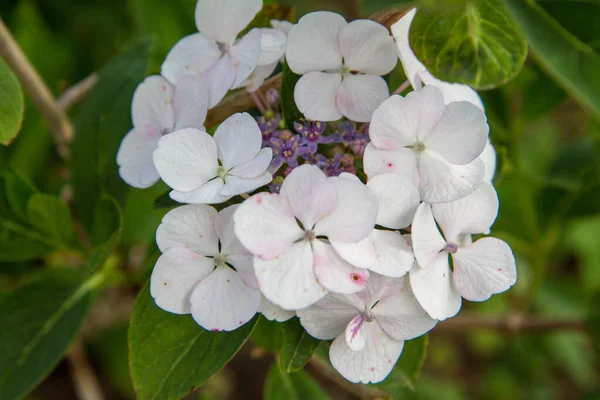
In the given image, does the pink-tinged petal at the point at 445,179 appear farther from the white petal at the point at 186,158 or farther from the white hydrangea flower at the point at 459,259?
the white petal at the point at 186,158

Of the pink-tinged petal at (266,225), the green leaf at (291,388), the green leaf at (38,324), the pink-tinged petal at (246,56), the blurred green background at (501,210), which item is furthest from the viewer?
the blurred green background at (501,210)

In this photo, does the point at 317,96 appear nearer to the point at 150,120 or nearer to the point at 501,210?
the point at 150,120

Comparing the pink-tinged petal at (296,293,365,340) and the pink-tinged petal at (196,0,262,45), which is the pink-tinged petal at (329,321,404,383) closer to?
the pink-tinged petal at (296,293,365,340)

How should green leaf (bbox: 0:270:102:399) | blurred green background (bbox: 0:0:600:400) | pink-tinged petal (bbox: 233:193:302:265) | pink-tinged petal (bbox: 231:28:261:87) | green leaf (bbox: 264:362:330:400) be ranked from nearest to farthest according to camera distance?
pink-tinged petal (bbox: 233:193:302:265) → pink-tinged petal (bbox: 231:28:261:87) → green leaf (bbox: 0:270:102:399) → green leaf (bbox: 264:362:330:400) → blurred green background (bbox: 0:0:600:400)

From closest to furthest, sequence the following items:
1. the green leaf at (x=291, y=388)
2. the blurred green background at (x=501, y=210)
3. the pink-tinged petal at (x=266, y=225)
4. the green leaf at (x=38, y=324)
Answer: the pink-tinged petal at (x=266, y=225)
the green leaf at (x=38, y=324)
the green leaf at (x=291, y=388)
the blurred green background at (x=501, y=210)

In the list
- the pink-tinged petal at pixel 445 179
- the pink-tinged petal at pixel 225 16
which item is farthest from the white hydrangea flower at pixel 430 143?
the pink-tinged petal at pixel 225 16

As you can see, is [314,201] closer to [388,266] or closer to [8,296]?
[388,266]

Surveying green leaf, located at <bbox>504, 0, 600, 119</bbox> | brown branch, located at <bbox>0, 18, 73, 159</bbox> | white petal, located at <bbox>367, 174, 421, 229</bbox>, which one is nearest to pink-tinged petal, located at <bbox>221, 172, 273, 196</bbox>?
white petal, located at <bbox>367, 174, 421, 229</bbox>
